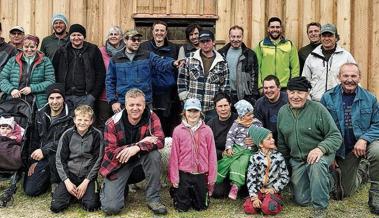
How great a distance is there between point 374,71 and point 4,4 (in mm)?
6333

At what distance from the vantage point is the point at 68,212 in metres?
5.88

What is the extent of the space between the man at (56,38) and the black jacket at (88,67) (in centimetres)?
46

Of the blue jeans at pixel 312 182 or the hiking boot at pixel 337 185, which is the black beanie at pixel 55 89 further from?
the hiking boot at pixel 337 185

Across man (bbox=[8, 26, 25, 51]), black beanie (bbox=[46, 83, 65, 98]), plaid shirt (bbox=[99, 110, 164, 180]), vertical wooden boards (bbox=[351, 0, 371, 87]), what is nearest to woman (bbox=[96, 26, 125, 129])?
black beanie (bbox=[46, 83, 65, 98])

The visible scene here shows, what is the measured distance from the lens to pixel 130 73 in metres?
6.91

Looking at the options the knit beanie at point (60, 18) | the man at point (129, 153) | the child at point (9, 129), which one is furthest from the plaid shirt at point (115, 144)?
the knit beanie at point (60, 18)

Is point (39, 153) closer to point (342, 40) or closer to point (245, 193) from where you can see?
point (245, 193)

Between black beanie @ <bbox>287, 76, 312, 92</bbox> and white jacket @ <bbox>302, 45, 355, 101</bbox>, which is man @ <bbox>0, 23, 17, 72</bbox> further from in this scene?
white jacket @ <bbox>302, 45, 355, 101</bbox>

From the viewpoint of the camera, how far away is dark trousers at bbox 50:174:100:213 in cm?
587

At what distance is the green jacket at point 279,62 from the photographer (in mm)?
7500

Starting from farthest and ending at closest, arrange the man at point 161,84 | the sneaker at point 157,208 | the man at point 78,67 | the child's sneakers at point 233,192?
the man at point 161,84
the man at point 78,67
the child's sneakers at point 233,192
the sneaker at point 157,208

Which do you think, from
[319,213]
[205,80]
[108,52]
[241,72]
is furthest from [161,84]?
[319,213]

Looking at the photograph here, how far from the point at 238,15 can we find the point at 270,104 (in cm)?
232

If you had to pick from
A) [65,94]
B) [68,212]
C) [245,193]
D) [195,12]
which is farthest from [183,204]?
[195,12]
